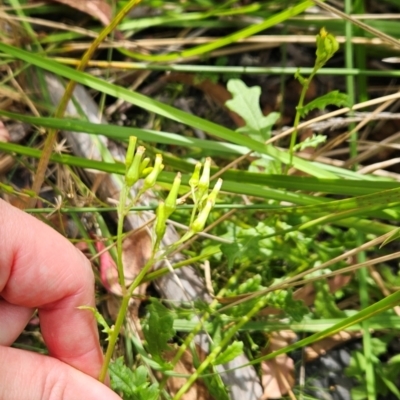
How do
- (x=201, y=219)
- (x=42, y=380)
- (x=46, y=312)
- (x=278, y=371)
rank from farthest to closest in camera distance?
(x=278, y=371) → (x=46, y=312) → (x=42, y=380) → (x=201, y=219)

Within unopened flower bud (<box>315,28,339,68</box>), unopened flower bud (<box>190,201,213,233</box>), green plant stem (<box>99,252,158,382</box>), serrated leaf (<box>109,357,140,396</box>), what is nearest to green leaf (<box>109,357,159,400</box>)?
serrated leaf (<box>109,357,140,396</box>)

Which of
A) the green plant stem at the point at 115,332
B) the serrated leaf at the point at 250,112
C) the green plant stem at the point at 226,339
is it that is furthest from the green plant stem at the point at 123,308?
the serrated leaf at the point at 250,112

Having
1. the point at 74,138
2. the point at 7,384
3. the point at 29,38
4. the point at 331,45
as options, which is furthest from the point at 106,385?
the point at 29,38

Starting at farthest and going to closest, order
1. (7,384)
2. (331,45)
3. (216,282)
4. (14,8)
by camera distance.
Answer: (14,8), (216,282), (331,45), (7,384)

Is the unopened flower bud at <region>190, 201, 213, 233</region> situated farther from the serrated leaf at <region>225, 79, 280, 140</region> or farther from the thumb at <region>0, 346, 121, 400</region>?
the serrated leaf at <region>225, 79, 280, 140</region>

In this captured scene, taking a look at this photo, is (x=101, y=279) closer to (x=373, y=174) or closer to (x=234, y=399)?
(x=234, y=399)

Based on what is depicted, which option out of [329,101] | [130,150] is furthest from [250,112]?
[130,150]

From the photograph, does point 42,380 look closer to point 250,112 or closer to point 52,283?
point 52,283
